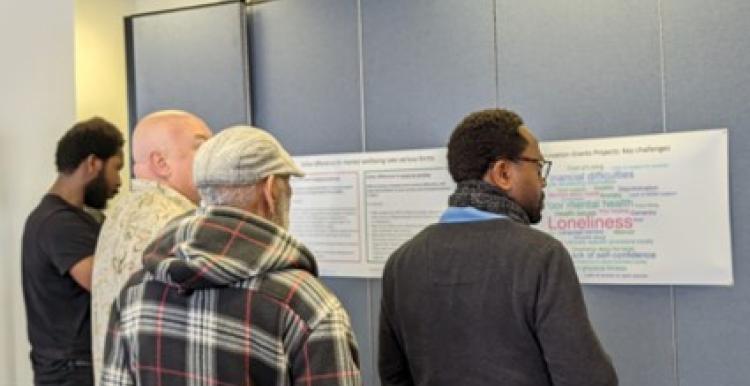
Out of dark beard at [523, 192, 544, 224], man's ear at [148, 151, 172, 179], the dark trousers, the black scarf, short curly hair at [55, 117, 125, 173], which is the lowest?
the dark trousers

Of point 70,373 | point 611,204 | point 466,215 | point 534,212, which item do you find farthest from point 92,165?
point 611,204

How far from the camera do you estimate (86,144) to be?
2.54 meters

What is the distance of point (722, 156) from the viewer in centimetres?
258

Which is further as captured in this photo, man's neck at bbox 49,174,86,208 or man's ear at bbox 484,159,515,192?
man's neck at bbox 49,174,86,208

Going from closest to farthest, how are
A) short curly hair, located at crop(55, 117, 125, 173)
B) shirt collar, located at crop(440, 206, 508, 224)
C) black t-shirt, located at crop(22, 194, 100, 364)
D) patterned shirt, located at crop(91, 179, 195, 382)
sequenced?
1. shirt collar, located at crop(440, 206, 508, 224)
2. patterned shirt, located at crop(91, 179, 195, 382)
3. black t-shirt, located at crop(22, 194, 100, 364)
4. short curly hair, located at crop(55, 117, 125, 173)

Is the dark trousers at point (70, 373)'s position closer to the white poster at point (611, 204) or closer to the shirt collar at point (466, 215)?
the white poster at point (611, 204)

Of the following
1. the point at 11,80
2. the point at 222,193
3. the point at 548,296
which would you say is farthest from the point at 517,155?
the point at 11,80

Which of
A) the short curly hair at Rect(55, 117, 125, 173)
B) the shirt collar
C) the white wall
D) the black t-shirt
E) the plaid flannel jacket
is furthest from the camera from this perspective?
the white wall

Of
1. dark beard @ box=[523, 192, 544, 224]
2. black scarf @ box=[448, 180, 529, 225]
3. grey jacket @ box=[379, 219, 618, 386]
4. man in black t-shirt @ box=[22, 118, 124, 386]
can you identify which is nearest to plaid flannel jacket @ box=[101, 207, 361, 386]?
grey jacket @ box=[379, 219, 618, 386]

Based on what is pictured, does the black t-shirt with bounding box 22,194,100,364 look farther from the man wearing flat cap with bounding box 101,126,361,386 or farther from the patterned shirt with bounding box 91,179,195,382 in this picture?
the man wearing flat cap with bounding box 101,126,361,386

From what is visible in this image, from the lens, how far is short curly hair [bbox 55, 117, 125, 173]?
2.53 m

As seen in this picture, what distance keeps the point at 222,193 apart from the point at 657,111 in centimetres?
188

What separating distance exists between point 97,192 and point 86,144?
17 cm

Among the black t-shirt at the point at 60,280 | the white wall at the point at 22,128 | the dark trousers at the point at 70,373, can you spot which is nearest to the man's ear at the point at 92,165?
the black t-shirt at the point at 60,280
